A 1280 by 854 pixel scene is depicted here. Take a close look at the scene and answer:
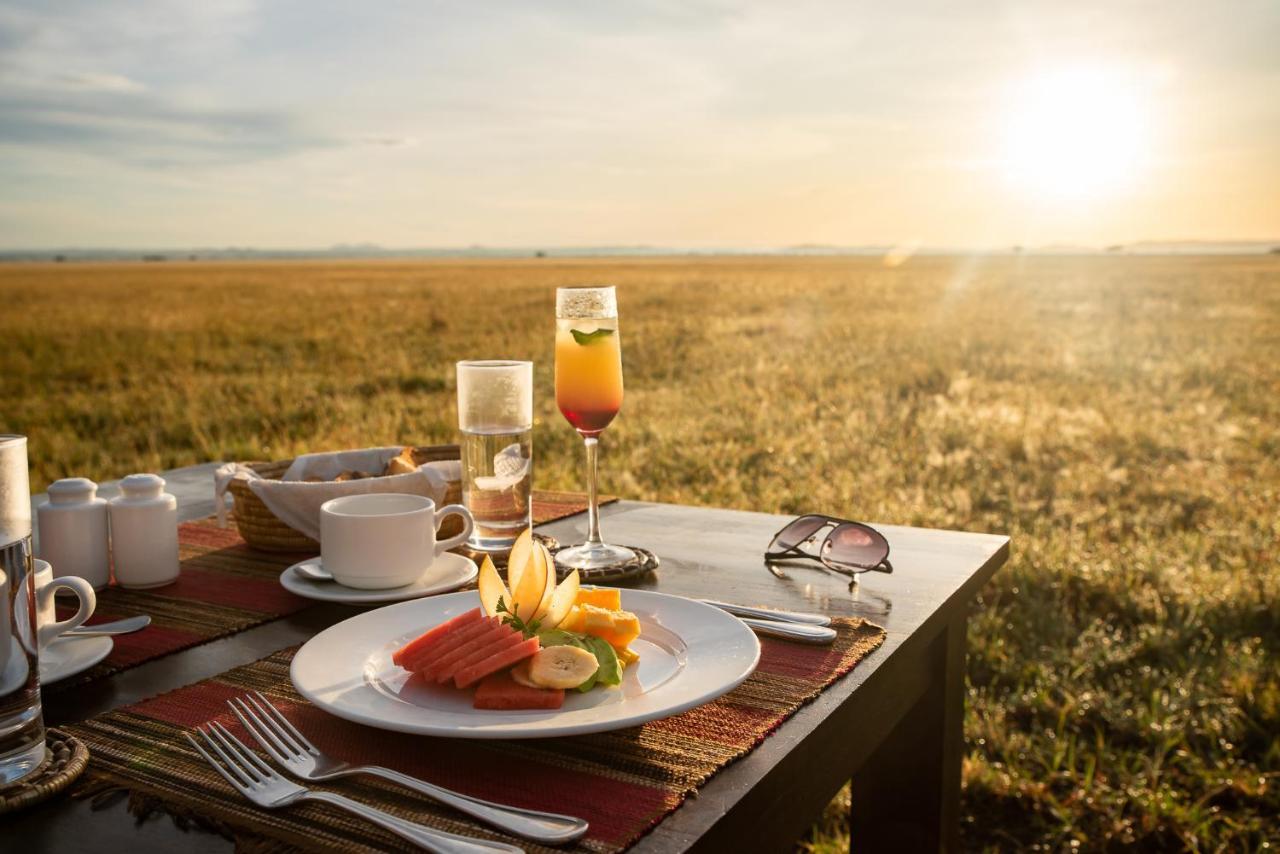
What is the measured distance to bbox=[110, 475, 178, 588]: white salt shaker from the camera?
5.37ft

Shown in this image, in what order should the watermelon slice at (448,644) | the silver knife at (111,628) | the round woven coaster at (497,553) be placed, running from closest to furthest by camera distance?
1. the watermelon slice at (448,644)
2. the silver knife at (111,628)
3. the round woven coaster at (497,553)

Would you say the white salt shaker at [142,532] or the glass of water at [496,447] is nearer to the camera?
the white salt shaker at [142,532]

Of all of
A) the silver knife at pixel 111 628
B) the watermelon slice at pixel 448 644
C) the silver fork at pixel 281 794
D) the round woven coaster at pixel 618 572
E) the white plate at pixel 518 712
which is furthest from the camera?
the round woven coaster at pixel 618 572

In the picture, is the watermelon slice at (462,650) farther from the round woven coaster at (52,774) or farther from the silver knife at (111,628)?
the silver knife at (111,628)

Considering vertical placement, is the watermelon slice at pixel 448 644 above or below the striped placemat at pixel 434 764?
above

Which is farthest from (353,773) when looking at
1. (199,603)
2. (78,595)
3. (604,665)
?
(199,603)

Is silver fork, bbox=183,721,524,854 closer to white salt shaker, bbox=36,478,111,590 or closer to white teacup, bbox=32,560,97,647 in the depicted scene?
white teacup, bbox=32,560,97,647

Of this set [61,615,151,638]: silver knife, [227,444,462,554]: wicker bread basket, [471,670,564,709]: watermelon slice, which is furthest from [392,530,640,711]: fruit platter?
[227,444,462,554]: wicker bread basket

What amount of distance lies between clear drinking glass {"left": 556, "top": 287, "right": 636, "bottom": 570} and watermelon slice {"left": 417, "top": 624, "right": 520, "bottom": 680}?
0.66m

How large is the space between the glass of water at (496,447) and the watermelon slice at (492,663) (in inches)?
28.6

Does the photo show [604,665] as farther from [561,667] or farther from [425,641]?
[425,641]

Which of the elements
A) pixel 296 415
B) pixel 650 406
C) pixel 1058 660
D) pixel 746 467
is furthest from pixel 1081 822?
pixel 296 415

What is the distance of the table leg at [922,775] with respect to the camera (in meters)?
1.86

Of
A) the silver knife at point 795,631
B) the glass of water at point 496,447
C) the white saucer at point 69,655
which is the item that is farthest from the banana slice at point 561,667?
the glass of water at point 496,447
